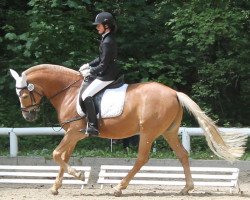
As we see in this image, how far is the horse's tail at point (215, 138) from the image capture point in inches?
426

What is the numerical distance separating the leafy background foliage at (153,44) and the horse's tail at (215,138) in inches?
259

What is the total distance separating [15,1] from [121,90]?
10.7m

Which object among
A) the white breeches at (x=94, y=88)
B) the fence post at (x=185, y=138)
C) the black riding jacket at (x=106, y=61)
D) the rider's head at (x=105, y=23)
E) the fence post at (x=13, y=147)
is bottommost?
the fence post at (x=13, y=147)

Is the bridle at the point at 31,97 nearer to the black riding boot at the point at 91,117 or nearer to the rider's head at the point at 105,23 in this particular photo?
the black riding boot at the point at 91,117

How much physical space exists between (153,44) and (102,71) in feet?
29.2

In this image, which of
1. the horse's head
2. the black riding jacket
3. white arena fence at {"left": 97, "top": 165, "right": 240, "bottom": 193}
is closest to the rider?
the black riding jacket

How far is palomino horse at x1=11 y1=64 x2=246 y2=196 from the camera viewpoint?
35.4ft

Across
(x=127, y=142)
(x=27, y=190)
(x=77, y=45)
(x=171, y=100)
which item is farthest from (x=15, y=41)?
(x=171, y=100)

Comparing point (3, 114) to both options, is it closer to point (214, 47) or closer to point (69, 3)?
point (69, 3)

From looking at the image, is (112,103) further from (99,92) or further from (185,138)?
(185,138)

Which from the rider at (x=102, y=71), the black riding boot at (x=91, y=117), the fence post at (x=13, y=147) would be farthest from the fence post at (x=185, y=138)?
the fence post at (x=13, y=147)

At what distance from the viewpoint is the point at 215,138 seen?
429 inches

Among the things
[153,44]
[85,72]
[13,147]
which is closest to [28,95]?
[85,72]

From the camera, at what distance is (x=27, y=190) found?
38.9 ft
